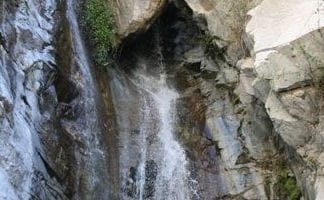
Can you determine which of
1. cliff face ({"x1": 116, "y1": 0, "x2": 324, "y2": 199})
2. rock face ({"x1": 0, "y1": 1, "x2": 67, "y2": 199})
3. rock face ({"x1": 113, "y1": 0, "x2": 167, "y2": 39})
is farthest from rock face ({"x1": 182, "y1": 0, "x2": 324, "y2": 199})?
rock face ({"x1": 0, "y1": 1, "x2": 67, "y2": 199})

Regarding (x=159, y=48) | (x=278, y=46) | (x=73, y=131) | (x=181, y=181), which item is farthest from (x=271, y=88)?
(x=159, y=48)

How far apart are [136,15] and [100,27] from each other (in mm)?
840

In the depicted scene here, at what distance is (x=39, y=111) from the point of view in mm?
8492

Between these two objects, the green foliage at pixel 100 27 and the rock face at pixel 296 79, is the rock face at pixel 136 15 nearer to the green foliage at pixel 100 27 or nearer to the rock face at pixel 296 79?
the green foliage at pixel 100 27

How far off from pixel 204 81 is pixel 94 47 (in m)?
2.44

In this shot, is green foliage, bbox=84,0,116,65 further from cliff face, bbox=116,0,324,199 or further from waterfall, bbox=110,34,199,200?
cliff face, bbox=116,0,324,199

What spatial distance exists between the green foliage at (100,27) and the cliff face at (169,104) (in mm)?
203

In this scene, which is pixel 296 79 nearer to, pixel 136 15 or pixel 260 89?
pixel 260 89

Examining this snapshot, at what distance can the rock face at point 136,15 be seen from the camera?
438 inches

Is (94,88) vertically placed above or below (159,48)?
below

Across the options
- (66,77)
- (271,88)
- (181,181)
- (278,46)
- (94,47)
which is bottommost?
(181,181)

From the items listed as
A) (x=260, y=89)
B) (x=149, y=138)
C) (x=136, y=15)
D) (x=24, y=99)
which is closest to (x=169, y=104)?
(x=149, y=138)

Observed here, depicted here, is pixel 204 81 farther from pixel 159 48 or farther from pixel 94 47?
pixel 94 47

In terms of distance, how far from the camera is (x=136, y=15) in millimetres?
11102
